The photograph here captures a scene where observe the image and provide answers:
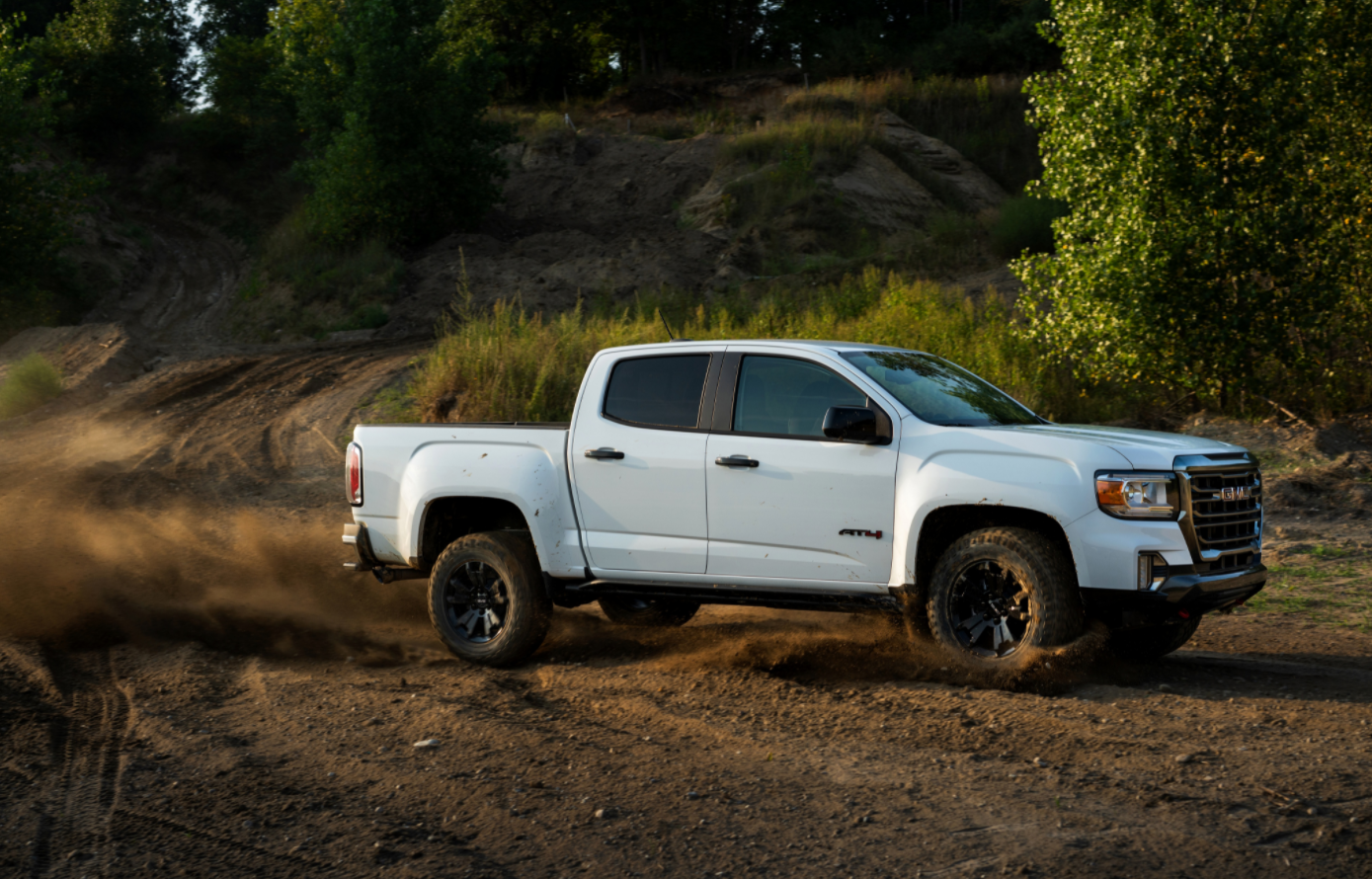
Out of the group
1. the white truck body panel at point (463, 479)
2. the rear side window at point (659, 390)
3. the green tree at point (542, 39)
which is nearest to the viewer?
the rear side window at point (659, 390)

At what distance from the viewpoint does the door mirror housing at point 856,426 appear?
20.3 ft

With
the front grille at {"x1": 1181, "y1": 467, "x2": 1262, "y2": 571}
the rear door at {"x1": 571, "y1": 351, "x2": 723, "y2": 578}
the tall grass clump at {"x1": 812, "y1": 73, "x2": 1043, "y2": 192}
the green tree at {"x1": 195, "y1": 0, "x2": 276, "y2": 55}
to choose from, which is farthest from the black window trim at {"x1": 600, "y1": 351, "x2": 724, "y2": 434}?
the green tree at {"x1": 195, "y1": 0, "x2": 276, "y2": 55}

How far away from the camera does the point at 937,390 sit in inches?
271

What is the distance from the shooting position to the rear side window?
23.1 feet

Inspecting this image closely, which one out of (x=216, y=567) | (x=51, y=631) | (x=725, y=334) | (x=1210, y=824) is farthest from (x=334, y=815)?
(x=725, y=334)

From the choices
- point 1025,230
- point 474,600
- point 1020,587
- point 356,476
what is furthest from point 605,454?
point 1025,230

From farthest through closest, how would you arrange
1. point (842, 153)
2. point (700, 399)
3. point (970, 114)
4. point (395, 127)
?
1. point (970, 114)
2. point (842, 153)
3. point (395, 127)
4. point (700, 399)

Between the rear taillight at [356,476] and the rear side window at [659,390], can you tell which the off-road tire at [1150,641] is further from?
the rear taillight at [356,476]

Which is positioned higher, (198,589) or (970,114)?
(970,114)

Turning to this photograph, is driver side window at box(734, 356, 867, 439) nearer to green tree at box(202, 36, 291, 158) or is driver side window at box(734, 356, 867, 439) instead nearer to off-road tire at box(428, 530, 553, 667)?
off-road tire at box(428, 530, 553, 667)

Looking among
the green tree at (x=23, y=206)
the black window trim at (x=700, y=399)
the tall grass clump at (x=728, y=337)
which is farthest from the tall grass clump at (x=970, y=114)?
the black window trim at (x=700, y=399)

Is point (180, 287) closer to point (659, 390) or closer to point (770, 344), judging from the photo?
point (659, 390)

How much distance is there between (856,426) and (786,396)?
596 mm

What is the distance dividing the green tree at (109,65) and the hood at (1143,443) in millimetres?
46810
